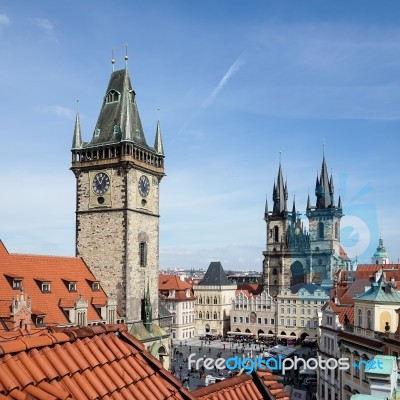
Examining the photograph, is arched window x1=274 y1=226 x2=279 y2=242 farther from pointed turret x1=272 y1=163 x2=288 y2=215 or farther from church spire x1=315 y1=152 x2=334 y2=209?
church spire x1=315 y1=152 x2=334 y2=209

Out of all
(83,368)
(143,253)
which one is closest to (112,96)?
(143,253)

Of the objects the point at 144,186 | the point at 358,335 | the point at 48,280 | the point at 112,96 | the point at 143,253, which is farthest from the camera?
the point at 112,96

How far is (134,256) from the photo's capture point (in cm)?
3894

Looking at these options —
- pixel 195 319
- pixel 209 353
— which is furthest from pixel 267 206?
pixel 209 353

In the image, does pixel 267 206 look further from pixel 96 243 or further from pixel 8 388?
pixel 8 388

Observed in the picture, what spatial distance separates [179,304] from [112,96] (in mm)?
58589

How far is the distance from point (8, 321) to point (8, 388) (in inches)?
1006

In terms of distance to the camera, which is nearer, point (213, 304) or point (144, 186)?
point (144, 186)

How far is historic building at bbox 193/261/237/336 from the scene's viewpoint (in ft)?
325

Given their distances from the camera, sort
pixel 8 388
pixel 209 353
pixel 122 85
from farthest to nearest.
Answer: pixel 209 353 < pixel 122 85 < pixel 8 388

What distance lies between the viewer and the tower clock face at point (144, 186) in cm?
4052

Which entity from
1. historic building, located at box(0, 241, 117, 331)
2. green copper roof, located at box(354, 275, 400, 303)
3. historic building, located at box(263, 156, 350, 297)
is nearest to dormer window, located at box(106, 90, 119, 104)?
historic building, located at box(0, 241, 117, 331)

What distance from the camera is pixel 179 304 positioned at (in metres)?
93.1

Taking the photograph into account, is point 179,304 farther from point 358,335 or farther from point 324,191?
point 358,335
